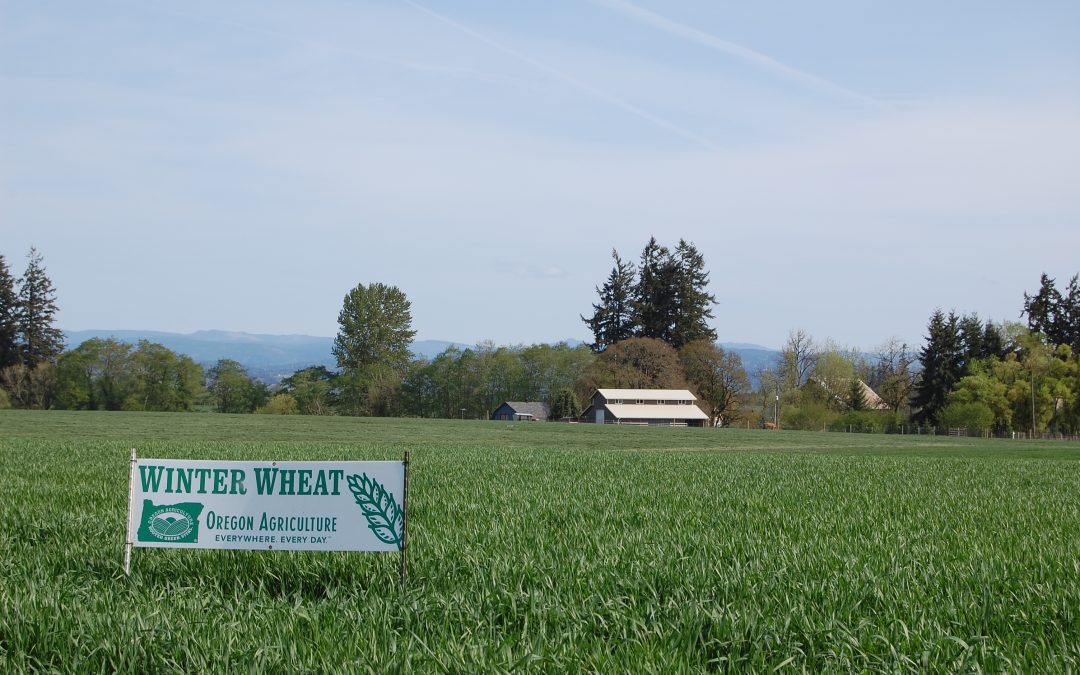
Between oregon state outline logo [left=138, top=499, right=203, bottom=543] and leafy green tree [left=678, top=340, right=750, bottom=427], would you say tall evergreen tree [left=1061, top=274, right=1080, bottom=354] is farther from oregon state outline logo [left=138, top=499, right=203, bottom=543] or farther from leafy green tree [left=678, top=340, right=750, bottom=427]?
oregon state outline logo [left=138, top=499, right=203, bottom=543]

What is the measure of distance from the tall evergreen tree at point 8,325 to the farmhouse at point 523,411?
175 ft

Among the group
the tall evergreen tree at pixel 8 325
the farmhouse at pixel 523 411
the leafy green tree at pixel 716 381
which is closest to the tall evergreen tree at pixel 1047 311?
the leafy green tree at pixel 716 381

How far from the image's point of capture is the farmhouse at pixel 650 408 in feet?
333

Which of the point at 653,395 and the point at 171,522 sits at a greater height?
the point at 653,395

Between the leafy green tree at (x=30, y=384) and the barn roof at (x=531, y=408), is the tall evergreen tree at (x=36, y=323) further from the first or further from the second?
the barn roof at (x=531, y=408)

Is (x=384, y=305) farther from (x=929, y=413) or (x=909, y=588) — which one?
(x=909, y=588)

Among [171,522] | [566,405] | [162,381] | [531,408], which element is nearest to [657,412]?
[566,405]

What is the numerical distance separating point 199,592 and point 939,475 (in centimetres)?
1894

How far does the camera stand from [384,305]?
13488 centimetres

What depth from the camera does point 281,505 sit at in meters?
7.28

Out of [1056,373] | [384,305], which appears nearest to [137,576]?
[1056,373]

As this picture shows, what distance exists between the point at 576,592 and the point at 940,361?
94773mm

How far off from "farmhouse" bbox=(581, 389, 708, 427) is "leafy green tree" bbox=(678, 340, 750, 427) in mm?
3442

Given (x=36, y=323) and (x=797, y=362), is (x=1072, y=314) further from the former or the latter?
(x=36, y=323)
